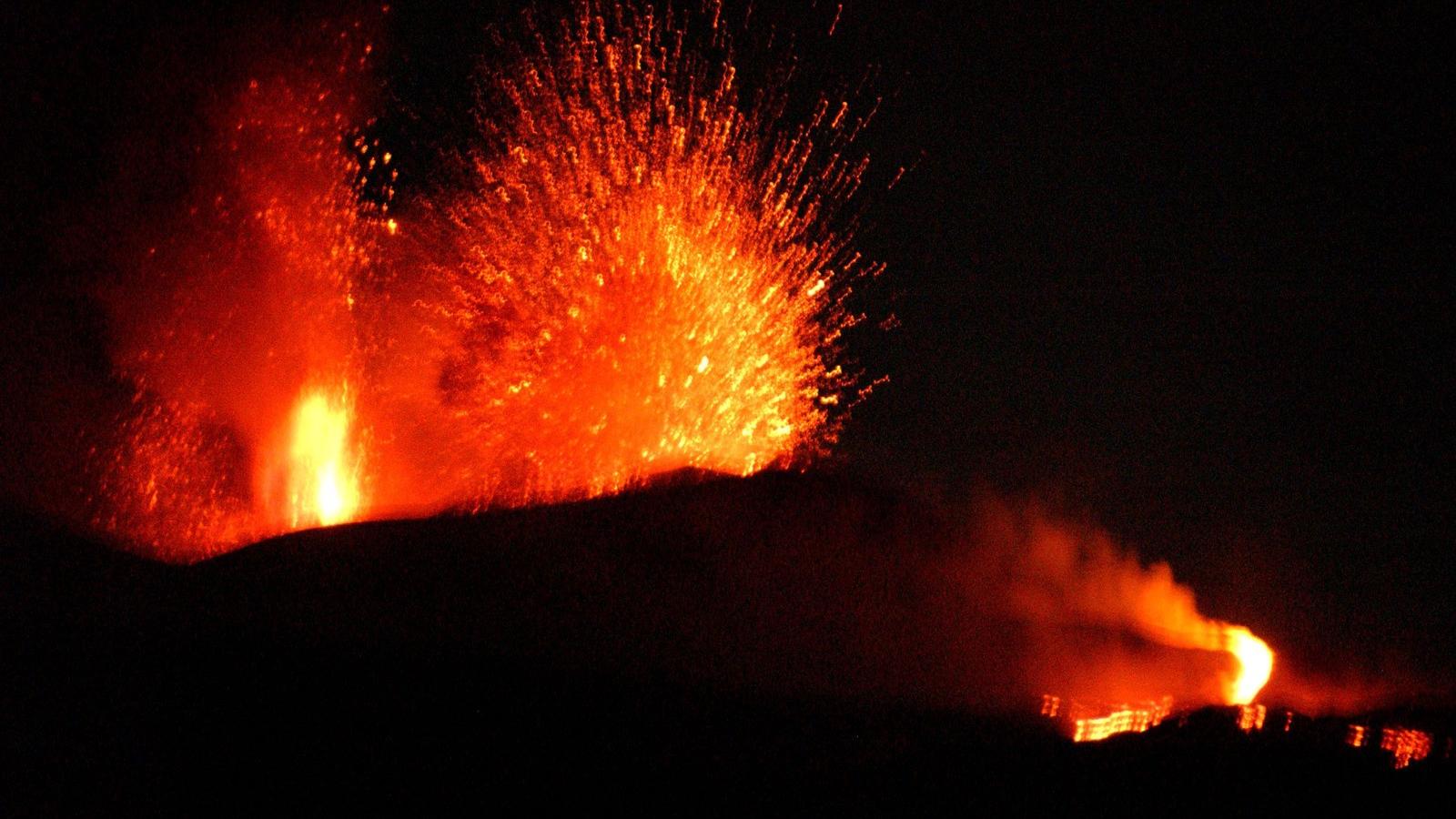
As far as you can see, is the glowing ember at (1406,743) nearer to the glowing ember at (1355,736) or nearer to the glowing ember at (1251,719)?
the glowing ember at (1355,736)

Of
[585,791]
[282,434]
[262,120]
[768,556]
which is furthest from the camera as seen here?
[282,434]

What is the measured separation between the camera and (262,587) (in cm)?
1215

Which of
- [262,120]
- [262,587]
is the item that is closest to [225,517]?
[262,120]

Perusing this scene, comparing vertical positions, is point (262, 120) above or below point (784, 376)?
above

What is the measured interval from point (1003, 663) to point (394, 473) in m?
12.4

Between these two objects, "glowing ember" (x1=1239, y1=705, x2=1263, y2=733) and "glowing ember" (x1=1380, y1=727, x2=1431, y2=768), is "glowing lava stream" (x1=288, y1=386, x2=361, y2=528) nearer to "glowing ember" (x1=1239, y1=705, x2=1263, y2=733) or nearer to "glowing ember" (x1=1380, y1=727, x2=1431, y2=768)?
"glowing ember" (x1=1239, y1=705, x2=1263, y2=733)

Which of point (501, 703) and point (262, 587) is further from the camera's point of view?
point (262, 587)

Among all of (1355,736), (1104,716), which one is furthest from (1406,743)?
(1104,716)

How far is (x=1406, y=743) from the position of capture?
12.1 m

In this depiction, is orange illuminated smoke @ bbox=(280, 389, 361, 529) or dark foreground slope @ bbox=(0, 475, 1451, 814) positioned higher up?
orange illuminated smoke @ bbox=(280, 389, 361, 529)

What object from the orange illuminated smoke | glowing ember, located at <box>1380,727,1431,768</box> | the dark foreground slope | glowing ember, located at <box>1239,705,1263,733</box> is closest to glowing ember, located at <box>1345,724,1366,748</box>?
glowing ember, located at <box>1380,727,1431,768</box>

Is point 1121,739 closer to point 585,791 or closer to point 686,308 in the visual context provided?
point 585,791

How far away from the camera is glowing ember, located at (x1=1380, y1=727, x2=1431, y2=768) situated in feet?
37.6

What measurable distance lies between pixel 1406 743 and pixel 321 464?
1603cm
